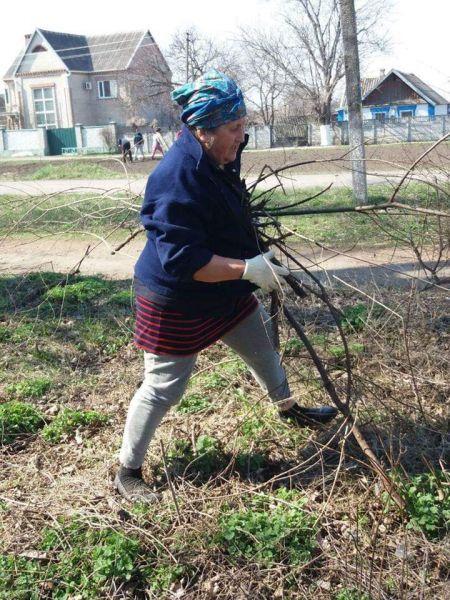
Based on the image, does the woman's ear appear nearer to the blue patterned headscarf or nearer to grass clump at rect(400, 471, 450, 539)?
the blue patterned headscarf

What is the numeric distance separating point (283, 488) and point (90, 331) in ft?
8.07

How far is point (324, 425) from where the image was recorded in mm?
3328

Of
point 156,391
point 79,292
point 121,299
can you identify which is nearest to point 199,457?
point 156,391

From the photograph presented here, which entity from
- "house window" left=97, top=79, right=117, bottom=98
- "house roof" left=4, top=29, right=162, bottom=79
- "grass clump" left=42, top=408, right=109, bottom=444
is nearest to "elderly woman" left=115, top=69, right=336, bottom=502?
"grass clump" left=42, top=408, right=109, bottom=444

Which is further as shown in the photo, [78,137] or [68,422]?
[78,137]

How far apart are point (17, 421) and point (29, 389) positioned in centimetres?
43

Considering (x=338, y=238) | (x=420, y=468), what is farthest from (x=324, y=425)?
(x=338, y=238)

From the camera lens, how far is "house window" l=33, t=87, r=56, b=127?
180 feet

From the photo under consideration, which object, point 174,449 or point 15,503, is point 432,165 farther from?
point 15,503

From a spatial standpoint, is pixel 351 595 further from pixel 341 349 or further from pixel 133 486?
pixel 341 349

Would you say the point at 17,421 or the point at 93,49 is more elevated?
the point at 93,49

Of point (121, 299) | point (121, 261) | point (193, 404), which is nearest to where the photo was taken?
point (193, 404)

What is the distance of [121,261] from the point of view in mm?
7520

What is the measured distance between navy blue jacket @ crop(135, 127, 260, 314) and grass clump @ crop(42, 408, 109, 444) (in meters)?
1.11
